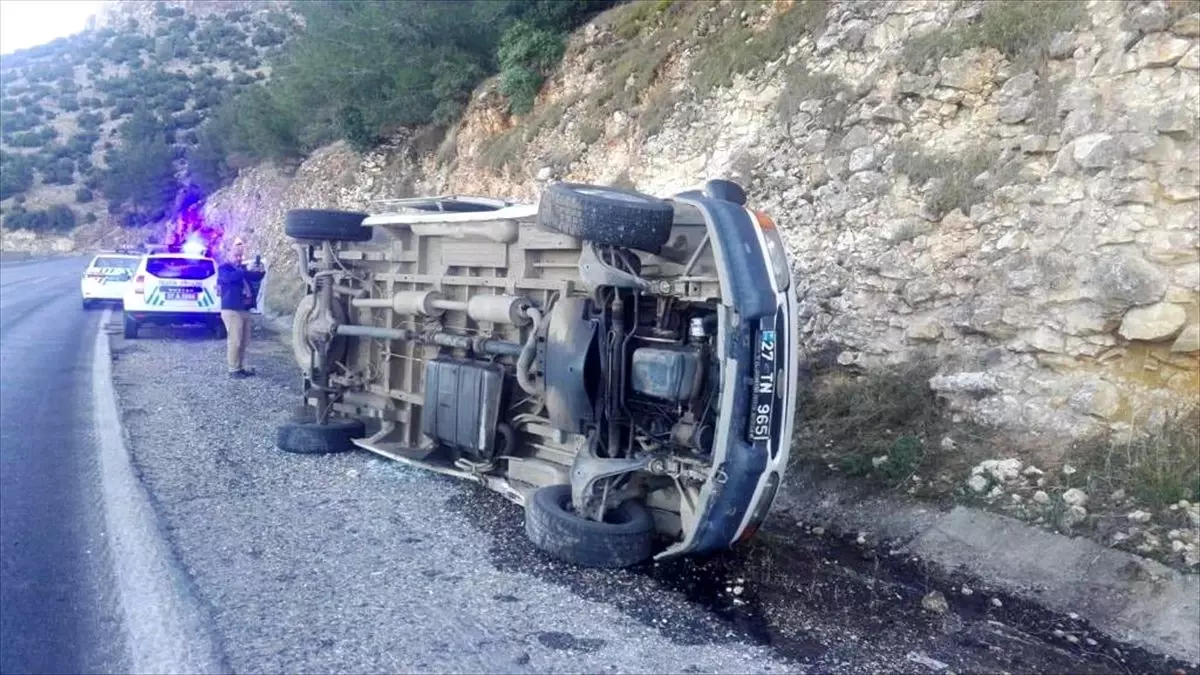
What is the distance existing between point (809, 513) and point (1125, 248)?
9.09 ft

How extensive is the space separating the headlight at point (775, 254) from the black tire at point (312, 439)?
4280 mm

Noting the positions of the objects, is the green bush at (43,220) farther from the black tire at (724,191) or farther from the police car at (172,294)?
the black tire at (724,191)

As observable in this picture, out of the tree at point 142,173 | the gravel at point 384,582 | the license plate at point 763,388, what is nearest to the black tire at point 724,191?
the license plate at point 763,388

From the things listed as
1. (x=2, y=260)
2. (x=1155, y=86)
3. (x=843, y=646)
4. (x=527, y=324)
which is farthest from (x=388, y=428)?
(x=2, y=260)

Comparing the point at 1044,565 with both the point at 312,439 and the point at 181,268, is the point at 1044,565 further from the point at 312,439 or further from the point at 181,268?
the point at 181,268

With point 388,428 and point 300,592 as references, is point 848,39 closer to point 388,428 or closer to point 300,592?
point 388,428

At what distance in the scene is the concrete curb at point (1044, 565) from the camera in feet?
17.3

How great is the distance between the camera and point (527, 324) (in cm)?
680

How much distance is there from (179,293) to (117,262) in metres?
6.54

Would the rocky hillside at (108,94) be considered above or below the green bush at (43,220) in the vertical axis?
above

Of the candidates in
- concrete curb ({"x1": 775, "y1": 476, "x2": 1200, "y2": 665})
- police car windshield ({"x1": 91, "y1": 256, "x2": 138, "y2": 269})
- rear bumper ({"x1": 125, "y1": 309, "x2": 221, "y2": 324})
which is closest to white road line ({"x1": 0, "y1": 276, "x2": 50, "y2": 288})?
police car windshield ({"x1": 91, "y1": 256, "x2": 138, "y2": 269})

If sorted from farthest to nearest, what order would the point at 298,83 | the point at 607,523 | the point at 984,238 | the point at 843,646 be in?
the point at 298,83
the point at 984,238
the point at 607,523
the point at 843,646

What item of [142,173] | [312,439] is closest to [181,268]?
[312,439]

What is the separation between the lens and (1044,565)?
584 cm
